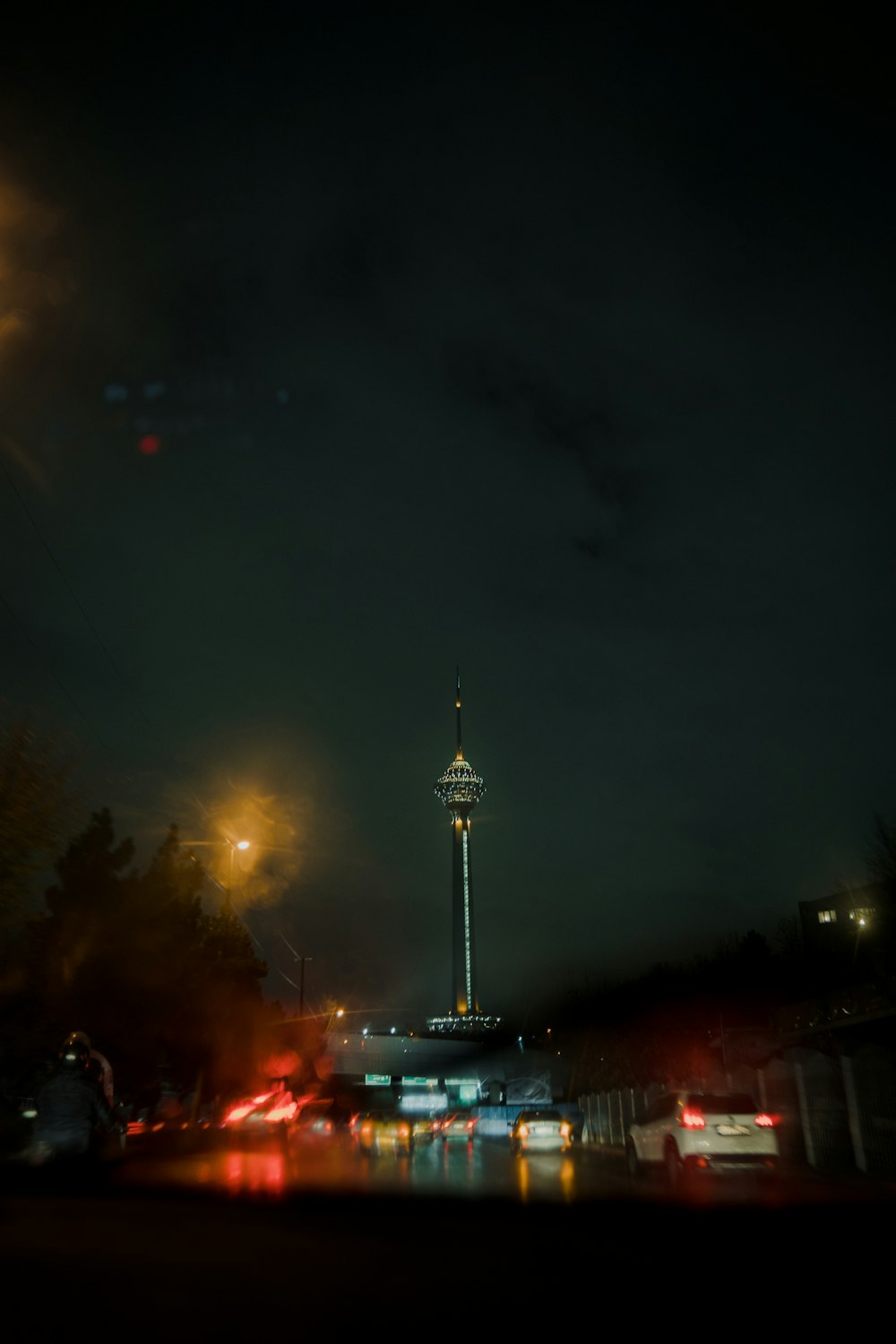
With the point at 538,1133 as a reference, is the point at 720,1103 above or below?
above

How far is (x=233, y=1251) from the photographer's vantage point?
19.6 ft

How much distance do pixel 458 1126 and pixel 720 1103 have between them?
26.0m

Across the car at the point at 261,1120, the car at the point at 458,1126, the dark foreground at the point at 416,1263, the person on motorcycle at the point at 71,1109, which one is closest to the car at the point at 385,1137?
the car at the point at 261,1120

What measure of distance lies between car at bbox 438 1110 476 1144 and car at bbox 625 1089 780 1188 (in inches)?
924

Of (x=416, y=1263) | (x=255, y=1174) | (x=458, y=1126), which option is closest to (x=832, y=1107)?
(x=255, y=1174)

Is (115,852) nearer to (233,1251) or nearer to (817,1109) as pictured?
(817,1109)

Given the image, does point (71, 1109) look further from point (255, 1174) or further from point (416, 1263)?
point (416, 1263)

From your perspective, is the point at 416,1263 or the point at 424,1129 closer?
the point at 416,1263

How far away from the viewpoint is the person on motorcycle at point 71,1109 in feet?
30.3

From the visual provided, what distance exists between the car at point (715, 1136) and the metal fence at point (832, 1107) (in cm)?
355

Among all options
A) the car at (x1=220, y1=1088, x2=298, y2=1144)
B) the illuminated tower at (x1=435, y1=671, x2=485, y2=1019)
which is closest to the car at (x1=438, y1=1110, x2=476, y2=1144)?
the car at (x1=220, y1=1088, x2=298, y2=1144)

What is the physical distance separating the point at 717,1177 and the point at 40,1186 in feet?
33.4

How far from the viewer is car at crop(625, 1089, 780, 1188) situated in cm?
1388

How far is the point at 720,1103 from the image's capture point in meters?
14.4
